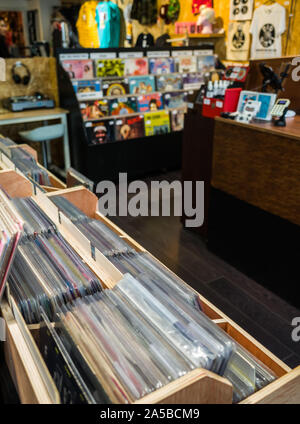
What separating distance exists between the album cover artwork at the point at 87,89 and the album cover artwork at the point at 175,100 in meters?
1.01

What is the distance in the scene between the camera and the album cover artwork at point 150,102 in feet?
15.4

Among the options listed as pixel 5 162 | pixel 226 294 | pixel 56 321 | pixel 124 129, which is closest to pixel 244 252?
pixel 226 294

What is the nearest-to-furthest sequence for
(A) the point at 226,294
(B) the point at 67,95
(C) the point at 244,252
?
(A) the point at 226,294 < (C) the point at 244,252 < (B) the point at 67,95

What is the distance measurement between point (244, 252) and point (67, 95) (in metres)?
2.86

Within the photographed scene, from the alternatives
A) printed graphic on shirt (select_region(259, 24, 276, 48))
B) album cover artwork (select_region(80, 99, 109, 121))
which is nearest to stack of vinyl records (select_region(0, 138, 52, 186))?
album cover artwork (select_region(80, 99, 109, 121))

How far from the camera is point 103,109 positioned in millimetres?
4422

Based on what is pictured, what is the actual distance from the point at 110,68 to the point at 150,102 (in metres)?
0.68

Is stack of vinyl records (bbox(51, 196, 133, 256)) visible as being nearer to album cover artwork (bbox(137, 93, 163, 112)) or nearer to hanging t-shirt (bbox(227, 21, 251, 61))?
album cover artwork (bbox(137, 93, 163, 112))

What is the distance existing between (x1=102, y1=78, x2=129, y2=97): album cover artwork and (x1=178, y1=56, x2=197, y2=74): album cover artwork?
90 centimetres

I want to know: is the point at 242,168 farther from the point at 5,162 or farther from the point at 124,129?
the point at 124,129

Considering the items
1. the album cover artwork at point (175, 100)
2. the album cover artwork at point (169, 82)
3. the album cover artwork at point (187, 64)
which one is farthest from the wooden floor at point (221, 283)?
the album cover artwork at point (187, 64)

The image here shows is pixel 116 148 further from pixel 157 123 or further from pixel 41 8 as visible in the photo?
pixel 41 8

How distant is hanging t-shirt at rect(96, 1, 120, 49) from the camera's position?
5.56 metres

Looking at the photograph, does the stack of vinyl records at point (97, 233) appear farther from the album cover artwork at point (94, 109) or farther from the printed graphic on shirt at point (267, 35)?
the printed graphic on shirt at point (267, 35)
